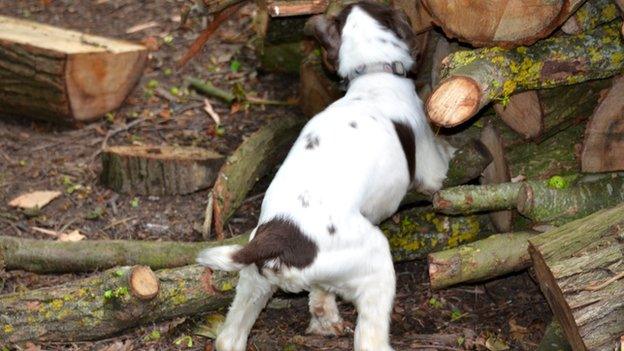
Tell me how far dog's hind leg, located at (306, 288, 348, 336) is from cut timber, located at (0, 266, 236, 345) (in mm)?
561

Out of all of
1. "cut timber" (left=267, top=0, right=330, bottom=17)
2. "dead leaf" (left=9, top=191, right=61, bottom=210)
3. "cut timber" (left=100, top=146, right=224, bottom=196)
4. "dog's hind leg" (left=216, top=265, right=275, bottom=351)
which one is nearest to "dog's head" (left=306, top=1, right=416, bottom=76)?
"cut timber" (left=267, top=0, right=330, bottom=17)

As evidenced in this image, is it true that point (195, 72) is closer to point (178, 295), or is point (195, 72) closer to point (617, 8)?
point (178, 295)

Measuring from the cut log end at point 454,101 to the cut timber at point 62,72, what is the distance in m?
3.51

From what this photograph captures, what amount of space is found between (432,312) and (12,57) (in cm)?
390

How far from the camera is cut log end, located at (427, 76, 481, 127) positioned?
450cm

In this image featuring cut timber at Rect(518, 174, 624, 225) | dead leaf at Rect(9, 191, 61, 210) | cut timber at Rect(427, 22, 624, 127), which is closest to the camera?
cut timber at Rect(427, 22, 624, 127)

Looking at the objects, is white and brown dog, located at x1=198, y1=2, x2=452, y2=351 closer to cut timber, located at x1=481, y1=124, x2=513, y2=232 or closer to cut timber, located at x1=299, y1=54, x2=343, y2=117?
cut timber, located at x1=481, y1=124, x2=513, y2=232

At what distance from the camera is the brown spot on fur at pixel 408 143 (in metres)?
5.26

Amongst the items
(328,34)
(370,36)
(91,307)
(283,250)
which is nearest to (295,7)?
(328,34)

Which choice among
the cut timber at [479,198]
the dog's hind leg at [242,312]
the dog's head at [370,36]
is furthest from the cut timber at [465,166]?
the dog's hind leg at [242,312]

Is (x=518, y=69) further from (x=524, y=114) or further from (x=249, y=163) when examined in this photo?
(x=249, y=163)

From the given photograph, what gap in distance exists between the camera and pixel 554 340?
473 centimetres

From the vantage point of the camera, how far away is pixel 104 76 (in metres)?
7.32

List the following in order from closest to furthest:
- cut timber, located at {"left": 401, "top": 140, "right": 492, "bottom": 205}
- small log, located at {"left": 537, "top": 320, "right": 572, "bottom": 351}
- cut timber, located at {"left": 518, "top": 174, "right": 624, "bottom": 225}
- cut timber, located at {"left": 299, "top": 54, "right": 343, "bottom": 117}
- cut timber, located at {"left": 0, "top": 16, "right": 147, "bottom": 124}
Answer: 1. small log, located at {"left": 537, "top": 320, "right": 572, "bottom": 351}
2. cut timber, located at {"left": 518, "top": 174, "right": 624, "bottom": 225}
3. cut timber, located at {"left": 401, "top": 140, "right": 492, "bottom": 205}
4. cut timber, located at {"left": 299, "top": 54, "right": 343, "bottom": 117}
5. cut timber, located at {"left": 0, "top": 16, "right": 147, "bottom": 124}
